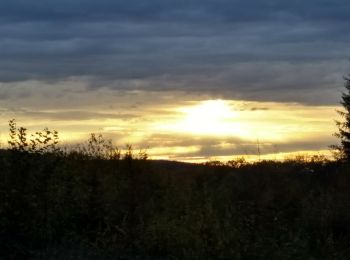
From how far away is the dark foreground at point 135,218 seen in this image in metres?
16.7

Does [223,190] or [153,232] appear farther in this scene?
[223,190]

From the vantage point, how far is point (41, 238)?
1686 centimetres

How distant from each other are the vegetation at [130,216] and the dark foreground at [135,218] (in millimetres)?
24

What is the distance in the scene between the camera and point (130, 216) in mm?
20375

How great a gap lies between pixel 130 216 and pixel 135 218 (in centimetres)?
15

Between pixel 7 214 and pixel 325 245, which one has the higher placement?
pixel 7 214

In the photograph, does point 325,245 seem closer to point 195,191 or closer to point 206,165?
point 195,191

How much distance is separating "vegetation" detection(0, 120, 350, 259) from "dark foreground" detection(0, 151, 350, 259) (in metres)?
0.02

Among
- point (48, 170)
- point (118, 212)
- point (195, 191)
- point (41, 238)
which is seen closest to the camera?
point (41, 238)

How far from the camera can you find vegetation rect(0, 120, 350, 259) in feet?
55.1

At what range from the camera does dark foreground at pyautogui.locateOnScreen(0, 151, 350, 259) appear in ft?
54.9

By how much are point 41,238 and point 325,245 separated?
8027 mm

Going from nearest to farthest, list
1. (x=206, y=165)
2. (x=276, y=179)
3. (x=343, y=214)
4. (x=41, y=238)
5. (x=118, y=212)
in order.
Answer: (x=41, y=238) → (x=118, y=212) → (x=343, y=214) → (x=276, y=179) → (x=206, y=165)

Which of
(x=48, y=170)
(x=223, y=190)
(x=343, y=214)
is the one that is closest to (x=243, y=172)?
(x=223, y=190)
